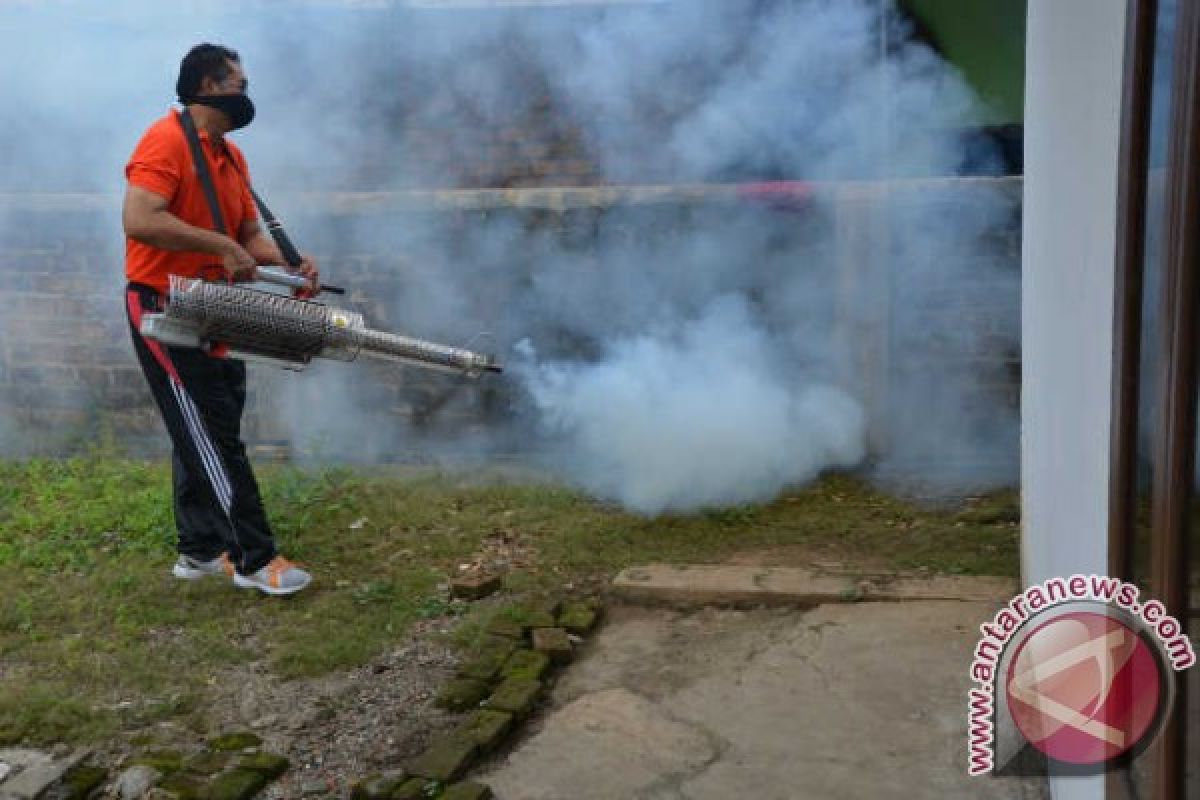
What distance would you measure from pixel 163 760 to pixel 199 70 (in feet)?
8.66

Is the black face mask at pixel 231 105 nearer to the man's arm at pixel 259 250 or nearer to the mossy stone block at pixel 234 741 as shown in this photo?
the man's arm at pixel 259 250

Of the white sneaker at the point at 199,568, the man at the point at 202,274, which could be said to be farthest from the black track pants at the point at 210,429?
the white sneaker at the point at 199,568

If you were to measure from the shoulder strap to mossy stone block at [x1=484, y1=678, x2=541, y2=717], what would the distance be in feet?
7.14

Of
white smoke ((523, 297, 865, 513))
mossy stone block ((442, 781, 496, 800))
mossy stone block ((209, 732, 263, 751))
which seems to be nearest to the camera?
mossy stone block ((442, 781, 496, 800))

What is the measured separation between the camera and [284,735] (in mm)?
3592

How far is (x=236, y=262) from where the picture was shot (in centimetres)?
438

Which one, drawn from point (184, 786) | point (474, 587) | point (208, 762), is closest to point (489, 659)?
point (474, 587)

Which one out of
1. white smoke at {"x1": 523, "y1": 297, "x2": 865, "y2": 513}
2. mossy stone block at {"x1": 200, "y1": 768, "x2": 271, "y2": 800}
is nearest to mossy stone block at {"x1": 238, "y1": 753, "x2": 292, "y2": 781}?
mossy stone block at {"x1": 200, "y1": 768, "x2": 271, "y2": 800}

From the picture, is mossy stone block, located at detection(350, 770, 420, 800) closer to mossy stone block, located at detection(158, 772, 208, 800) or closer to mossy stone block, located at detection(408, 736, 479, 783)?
mossy stone block, located at detection(408, 736, 479, 783)

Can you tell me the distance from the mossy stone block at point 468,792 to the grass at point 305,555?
1.05 metres

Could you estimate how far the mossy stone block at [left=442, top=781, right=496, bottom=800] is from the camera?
3090 mm

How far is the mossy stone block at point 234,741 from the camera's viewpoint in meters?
3.52

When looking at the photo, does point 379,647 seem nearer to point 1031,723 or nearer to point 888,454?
point 1031,723

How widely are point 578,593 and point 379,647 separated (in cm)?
85
